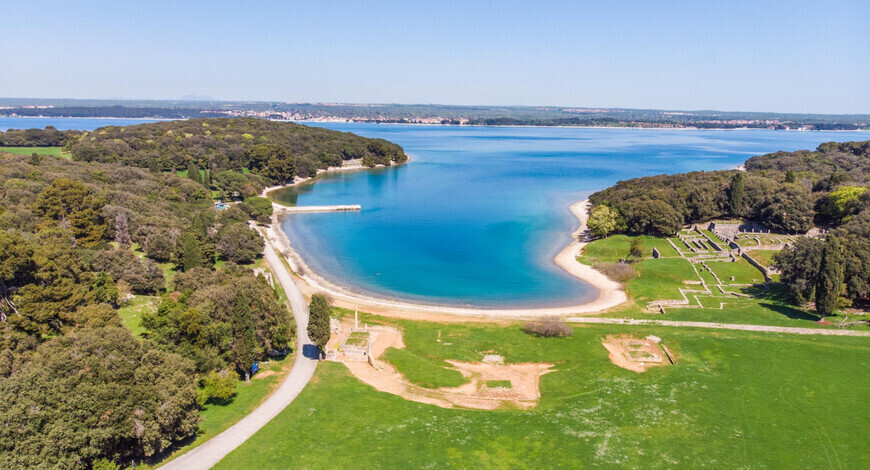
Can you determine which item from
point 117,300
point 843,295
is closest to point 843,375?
point 843,295

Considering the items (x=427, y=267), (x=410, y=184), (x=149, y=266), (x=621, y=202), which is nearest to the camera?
(x=149, y=266)

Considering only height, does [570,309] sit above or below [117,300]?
below

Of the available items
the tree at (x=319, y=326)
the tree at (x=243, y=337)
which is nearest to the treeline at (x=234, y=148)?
the tree at (x=319, y=326)

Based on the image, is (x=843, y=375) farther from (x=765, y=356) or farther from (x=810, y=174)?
(x=810, y=174)

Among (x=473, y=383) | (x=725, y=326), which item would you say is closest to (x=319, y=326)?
(x=473, y=383)

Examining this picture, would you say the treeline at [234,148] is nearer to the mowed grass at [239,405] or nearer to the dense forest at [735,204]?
the dense forest at [735,204]

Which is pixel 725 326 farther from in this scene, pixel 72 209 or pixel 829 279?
pixel 72 209
